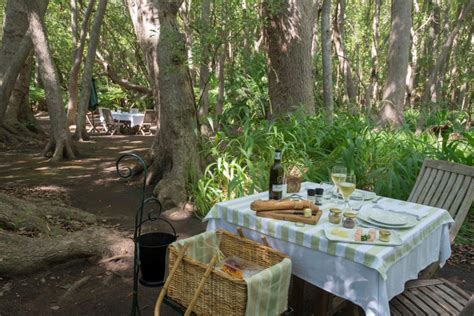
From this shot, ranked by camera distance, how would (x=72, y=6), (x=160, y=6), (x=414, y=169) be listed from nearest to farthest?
(x=414, y=169)
(x=160, y=6)
(x=72, y=6)

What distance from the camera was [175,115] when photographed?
518cm

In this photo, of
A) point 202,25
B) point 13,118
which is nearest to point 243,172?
point 202,25

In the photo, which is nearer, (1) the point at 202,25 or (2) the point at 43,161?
(1) the point at 202,25

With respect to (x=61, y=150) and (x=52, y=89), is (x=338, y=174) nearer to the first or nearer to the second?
(x=61, y=150)

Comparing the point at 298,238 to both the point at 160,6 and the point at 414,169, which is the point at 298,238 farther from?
the point at 160,6

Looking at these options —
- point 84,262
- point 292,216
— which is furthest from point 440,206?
point 84,262

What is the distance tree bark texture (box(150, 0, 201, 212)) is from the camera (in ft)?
16.3

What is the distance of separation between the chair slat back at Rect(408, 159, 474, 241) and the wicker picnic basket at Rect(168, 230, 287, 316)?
63.7 inches

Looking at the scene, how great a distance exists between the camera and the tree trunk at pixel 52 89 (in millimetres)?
7633

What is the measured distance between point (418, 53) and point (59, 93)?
54.1 feet

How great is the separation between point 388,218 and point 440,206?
1099 mm

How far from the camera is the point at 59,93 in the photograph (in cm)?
801

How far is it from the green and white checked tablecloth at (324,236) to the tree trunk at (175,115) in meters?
2.70

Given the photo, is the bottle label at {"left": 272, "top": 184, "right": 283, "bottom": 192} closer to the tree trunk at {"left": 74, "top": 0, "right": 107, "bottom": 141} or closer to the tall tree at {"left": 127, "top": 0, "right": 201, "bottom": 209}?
the tall tree at {"left": 127, "top": 0, "right": 201, "bottom": 209}
